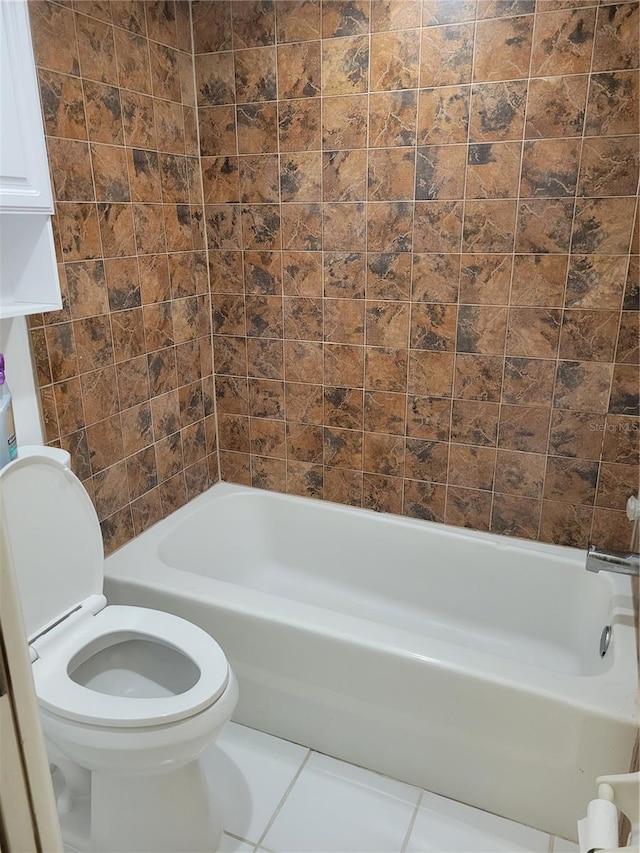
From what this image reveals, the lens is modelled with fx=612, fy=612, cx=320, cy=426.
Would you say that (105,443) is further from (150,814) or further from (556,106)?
(556,106)

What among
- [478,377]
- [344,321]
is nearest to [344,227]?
[344,321]

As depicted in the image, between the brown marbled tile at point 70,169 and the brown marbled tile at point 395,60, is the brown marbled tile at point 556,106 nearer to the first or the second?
the brown marbled tile at point 395,60

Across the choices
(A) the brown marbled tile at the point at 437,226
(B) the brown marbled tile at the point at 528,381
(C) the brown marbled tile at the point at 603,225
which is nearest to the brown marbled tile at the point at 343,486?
(B) the brown marbled tile at the point at 528,381

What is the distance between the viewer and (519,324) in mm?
1955

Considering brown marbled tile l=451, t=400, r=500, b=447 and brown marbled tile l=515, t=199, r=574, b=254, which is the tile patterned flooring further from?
brown marbled tile l=515, t=199, r=574, b=254

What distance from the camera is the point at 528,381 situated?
6.54ft

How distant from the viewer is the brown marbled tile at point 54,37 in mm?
1568

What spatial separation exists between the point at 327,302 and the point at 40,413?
1.03 meters

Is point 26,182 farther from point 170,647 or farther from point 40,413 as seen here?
point 170,647

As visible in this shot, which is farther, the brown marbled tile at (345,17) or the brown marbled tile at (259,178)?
the brown marbled tile at (259,178)

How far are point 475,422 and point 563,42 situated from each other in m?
1.14

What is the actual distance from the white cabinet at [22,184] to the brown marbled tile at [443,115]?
3.63 feet

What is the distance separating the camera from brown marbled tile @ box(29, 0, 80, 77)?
1.57 m

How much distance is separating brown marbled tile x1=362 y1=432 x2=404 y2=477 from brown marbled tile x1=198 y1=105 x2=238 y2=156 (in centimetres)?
116
